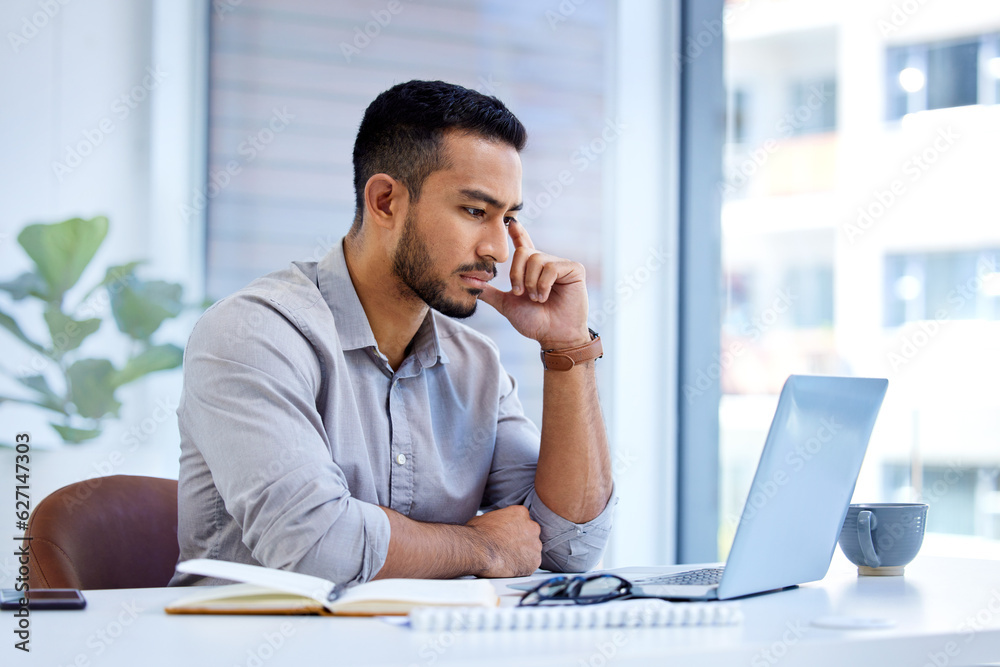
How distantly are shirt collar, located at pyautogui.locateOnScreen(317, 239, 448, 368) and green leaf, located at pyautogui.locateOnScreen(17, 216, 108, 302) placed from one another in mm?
1065

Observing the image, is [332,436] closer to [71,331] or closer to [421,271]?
[421,271]

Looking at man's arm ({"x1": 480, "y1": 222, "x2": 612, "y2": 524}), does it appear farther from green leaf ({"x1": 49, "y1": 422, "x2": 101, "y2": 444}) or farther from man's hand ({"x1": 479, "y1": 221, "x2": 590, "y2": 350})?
green leaf ({"x1": 49, "y1": 422, "x2": 101, "y2": 444})

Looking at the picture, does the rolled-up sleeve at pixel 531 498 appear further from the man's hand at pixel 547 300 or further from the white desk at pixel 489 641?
the white desk at pixel 489 641

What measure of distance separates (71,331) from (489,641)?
6.60ft

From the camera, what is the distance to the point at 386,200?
1726mm

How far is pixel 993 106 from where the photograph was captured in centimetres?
252

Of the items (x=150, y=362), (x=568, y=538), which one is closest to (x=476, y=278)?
(x=568, y=538)

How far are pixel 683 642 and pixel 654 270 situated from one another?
2.41 m

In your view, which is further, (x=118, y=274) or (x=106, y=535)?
(x=118, y=274)

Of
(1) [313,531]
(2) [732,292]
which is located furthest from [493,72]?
(1) [313,531]

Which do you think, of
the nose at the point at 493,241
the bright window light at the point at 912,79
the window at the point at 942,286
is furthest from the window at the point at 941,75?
the nose at the point at 493,241

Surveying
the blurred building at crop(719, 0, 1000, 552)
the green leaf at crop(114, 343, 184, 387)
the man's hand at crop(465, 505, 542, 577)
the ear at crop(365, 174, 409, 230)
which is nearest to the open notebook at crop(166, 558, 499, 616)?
the man's hand at crop(465, 505, 542, 577)

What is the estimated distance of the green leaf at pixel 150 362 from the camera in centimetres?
244

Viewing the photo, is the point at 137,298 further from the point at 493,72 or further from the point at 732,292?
the point at 732,292
